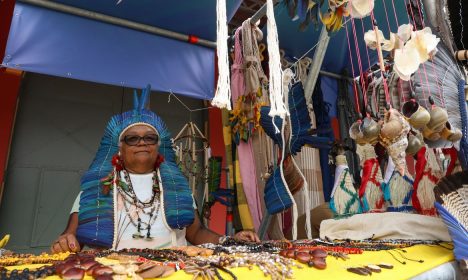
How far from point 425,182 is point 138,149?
162 centimetres

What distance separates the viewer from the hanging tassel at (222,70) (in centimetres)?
106

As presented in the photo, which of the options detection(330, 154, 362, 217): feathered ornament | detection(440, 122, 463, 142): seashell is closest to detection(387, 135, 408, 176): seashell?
detection(440, 122, 463, 142): seashell

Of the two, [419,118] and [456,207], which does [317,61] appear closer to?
[419,118]

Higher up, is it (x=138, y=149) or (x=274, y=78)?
(x=274, y=78)

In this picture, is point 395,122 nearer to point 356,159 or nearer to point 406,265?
point 406,265

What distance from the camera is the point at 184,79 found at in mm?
2721

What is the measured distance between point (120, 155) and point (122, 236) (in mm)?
484

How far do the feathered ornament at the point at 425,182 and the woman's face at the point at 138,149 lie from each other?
1512 millimetres

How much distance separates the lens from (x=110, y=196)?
1.69m

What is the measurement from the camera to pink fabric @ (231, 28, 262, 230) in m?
2.32

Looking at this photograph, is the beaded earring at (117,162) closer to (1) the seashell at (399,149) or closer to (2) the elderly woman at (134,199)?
(2) the elderly woman at (134,199)

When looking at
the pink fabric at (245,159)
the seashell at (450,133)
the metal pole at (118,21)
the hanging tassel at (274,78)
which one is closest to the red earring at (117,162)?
the pink fabric at (245,159)

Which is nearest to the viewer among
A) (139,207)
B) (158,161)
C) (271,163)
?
(139,207)

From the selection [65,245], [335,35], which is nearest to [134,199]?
[65,245]
